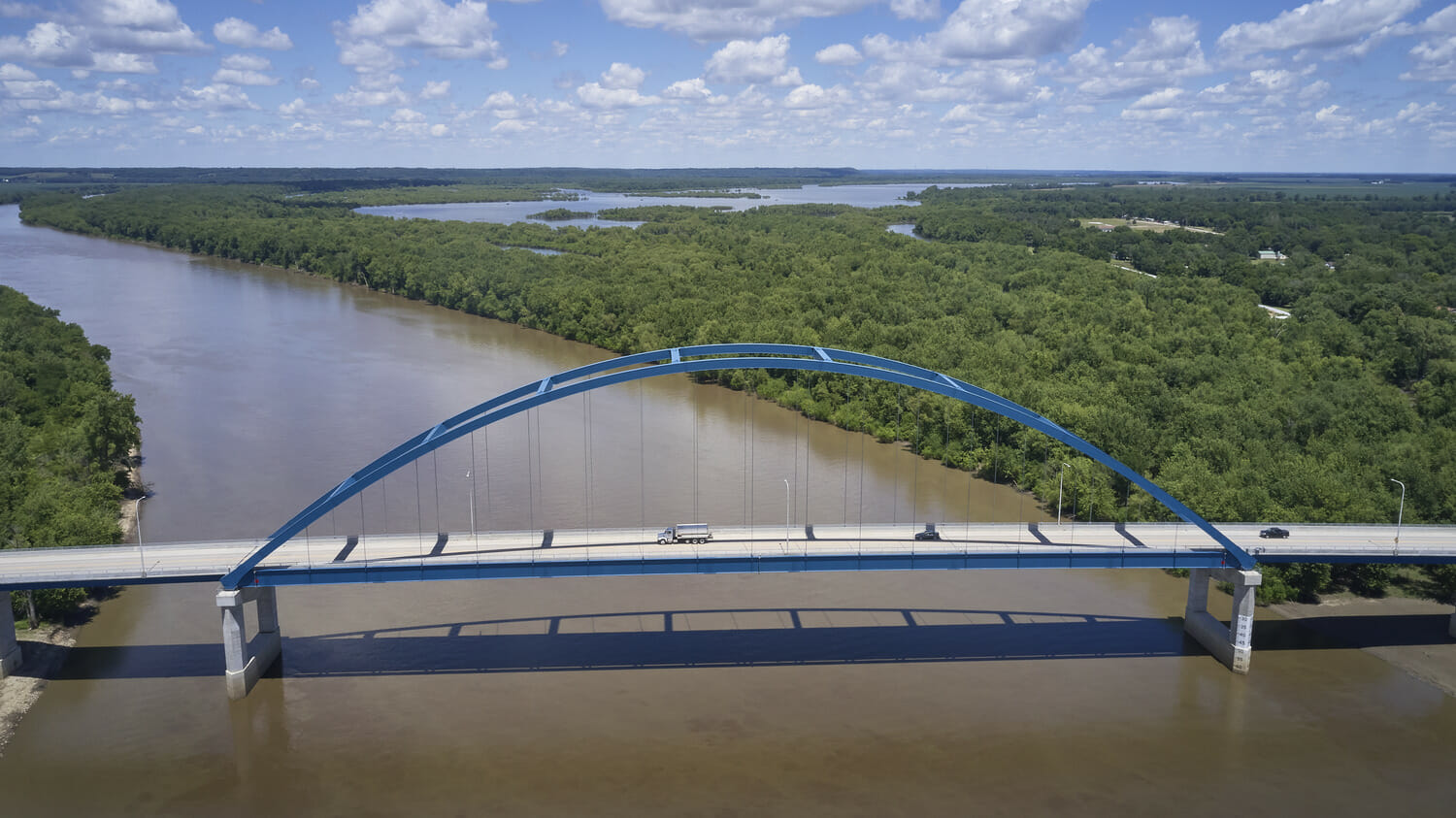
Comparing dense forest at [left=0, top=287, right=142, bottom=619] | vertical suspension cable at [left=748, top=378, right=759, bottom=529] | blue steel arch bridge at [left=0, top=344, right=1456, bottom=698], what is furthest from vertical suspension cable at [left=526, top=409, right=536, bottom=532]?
dense forest at [left=0, top=287, right=142, bottom=619]

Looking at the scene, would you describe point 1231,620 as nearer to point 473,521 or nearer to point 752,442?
point 473,521

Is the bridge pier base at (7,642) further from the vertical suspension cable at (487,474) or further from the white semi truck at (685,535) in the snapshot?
the white semi truck at (685,535)

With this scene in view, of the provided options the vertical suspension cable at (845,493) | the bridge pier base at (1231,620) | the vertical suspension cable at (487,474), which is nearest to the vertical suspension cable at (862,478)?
the vertical suspension cable at (845,493)

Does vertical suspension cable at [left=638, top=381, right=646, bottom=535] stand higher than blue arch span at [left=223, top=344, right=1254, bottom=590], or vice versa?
blue arch span at [left=223, top=344, right=1254, bottom=590]

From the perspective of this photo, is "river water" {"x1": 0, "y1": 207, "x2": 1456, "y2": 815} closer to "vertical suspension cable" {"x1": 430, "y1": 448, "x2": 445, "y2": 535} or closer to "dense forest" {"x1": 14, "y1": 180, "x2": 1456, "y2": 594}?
"vertical suspension cable" {"x1": 430, "y1": 448, "x2": 445, "y2": 535}

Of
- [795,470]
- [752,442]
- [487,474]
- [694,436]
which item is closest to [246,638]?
[487,474]

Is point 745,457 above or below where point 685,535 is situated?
below
